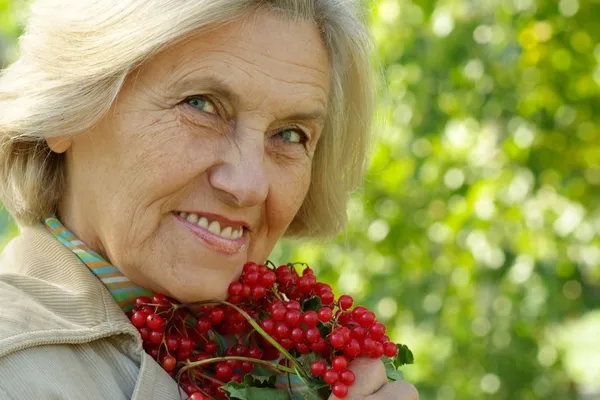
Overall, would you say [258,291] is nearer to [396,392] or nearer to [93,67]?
[396,392]

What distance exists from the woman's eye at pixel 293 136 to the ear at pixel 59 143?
476 millimetres

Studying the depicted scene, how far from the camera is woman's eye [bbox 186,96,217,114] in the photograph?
1956mm

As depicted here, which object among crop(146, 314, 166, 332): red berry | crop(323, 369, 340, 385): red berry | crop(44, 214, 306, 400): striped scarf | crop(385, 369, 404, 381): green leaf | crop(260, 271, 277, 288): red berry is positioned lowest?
crop(146, 314, 166, 332): red berry

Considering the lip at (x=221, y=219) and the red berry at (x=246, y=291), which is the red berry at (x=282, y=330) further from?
the lip at (x=221, y=219)

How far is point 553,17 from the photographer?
4.39 metres

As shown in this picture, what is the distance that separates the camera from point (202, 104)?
1960mm

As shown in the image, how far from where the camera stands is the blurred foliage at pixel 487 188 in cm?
440

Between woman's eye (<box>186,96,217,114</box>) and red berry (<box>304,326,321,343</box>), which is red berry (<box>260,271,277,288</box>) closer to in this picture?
red berry (<box>304,326,321,343</box>)

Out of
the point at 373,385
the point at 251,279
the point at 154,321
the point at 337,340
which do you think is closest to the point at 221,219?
the point at 251,279

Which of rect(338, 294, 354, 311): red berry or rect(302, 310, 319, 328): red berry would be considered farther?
rect(338, 294, 354, 311): red berry

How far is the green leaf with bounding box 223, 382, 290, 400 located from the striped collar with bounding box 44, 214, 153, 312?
33 cm

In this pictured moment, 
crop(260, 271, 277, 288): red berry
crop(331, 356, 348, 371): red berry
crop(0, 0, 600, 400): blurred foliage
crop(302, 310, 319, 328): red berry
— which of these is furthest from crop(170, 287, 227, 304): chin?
crop(0, 0, 600, 400): blurred foliage

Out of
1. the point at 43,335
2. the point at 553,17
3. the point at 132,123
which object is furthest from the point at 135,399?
the point at 553,17

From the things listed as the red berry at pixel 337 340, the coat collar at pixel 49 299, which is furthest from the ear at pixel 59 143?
the red berry at pixel 337 340
